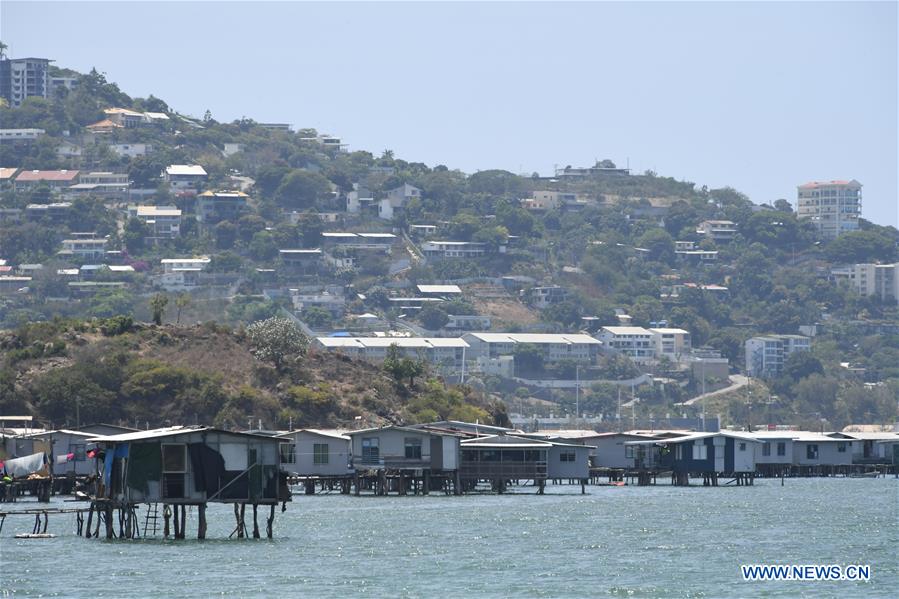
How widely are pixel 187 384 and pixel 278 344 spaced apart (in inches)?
387

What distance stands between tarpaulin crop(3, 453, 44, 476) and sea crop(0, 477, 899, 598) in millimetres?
2028

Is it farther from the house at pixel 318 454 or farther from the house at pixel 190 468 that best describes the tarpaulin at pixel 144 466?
the house at pixel 318 454

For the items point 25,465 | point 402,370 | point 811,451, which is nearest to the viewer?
point 25,465

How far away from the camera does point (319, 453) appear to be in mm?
108250

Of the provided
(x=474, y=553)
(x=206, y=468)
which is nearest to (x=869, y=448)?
(x=474, y=553)

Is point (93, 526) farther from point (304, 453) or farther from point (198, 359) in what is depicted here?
point (198, 359)

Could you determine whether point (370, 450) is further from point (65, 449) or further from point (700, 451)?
point (700, 451)

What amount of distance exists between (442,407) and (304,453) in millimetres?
31162

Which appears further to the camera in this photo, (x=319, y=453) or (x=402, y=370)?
(x=402, y=370)

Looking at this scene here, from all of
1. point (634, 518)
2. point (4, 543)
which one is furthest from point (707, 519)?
point (4, 543)

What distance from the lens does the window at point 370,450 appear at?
344ft

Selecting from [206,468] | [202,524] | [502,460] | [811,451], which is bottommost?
[811,451]

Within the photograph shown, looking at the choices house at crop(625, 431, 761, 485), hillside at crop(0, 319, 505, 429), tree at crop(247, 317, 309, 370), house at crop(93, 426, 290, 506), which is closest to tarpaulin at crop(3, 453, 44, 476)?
hillside at crop(0, 319, 505, 429)

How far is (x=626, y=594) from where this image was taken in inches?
2222
